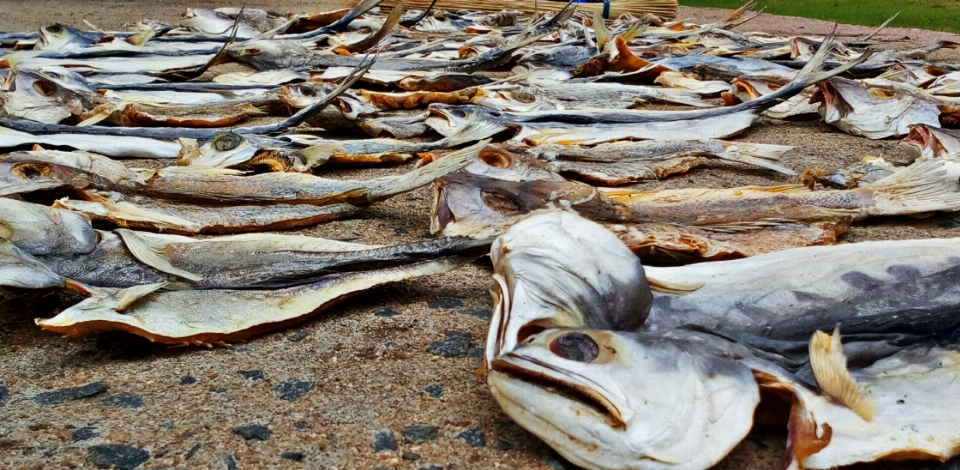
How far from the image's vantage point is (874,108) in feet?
14.3

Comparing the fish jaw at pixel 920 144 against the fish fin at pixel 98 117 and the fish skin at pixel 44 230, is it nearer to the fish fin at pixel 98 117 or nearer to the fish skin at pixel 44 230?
the fish skin at pixel 44 230

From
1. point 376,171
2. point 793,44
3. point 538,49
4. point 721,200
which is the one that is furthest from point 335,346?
point 793,44

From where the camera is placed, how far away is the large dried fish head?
4.27 meters

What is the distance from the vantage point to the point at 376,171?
365cm

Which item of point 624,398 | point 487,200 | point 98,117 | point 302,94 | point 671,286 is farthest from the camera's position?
point 302,94

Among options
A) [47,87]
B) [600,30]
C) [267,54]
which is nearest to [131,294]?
[47,87]

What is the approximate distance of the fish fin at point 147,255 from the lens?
2.07 m

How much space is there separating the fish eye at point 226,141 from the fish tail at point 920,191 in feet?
8.20

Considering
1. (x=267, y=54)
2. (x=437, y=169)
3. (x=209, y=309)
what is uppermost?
(x=437, y=169)

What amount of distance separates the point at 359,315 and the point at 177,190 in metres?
1.07

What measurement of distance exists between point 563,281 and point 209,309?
92cm

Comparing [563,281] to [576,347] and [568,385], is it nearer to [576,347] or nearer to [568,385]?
[576,347]

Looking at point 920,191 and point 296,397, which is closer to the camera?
point 296,397

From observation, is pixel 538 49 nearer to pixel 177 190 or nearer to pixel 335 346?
pixel 177 190
